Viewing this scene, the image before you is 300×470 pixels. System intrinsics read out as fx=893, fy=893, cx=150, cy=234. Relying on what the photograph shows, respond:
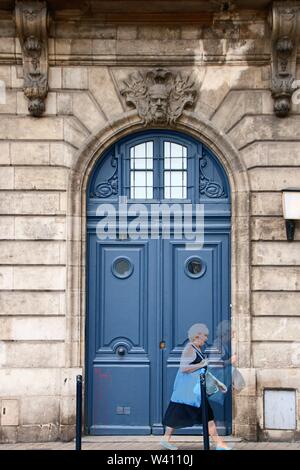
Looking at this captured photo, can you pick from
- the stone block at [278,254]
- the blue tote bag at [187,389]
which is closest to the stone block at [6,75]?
the stone block at [278,254]

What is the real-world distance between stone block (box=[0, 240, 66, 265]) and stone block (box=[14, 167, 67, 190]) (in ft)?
2.37

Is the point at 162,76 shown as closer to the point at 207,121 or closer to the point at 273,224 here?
the point at 207,121

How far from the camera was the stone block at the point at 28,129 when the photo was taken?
11.6 meters

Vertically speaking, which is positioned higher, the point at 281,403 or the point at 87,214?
the point at 87,214

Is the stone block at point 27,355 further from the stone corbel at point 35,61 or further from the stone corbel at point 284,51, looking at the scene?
the stone corbel at point 284,51

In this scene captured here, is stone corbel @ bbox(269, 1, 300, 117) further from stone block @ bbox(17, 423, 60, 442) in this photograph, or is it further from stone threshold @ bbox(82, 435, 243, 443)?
stone block @ bbox(17, 423, 60, 442)

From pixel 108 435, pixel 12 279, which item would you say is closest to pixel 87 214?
pixel 12 279

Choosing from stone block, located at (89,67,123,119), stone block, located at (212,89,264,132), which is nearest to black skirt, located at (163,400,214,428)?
stone block, located at (212,89,264,132)

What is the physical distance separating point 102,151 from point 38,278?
1868 mm

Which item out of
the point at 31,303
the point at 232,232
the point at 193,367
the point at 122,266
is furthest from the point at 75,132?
the point at 193,367

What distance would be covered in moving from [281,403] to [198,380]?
1152mm

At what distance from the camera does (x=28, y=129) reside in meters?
11.6

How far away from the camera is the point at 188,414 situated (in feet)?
35.6

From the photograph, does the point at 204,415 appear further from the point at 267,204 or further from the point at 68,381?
the point at 267,204
